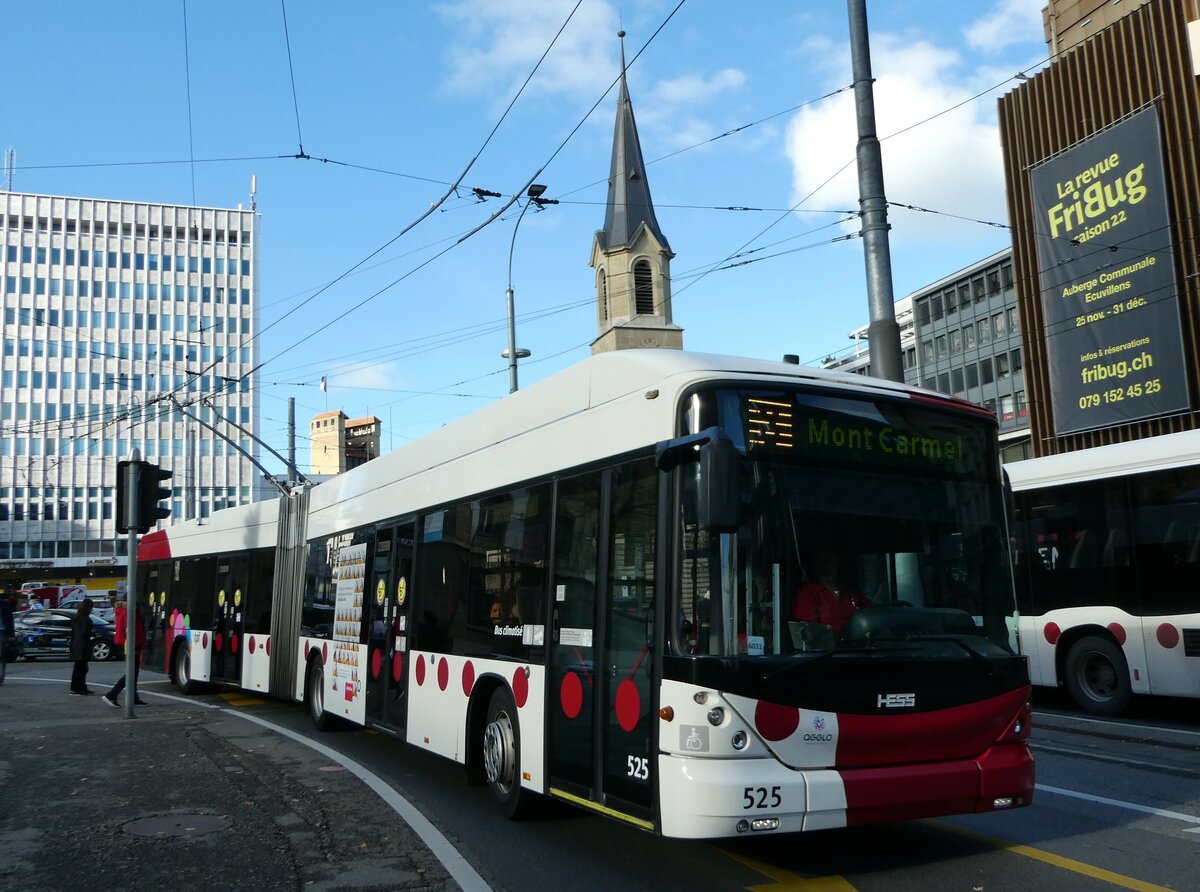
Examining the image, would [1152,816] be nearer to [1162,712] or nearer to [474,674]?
[474,674]

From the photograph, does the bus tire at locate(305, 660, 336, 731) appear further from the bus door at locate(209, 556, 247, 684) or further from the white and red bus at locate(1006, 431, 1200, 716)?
the white and red bus at locate(1006, 431, 1200, 716)

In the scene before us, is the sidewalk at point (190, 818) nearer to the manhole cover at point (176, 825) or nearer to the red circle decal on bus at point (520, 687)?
the manhole cover at point (176, 825)

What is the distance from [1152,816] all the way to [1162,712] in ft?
24.0

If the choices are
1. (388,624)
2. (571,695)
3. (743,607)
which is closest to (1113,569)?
(388,624)

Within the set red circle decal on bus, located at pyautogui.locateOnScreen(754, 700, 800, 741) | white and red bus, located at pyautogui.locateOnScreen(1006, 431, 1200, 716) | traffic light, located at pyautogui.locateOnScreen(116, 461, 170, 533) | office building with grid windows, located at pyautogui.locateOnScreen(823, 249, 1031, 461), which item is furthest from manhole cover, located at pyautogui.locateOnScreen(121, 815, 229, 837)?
office building with grid windows, located at pyautogui.locateOnScreen(823, 249, 1031, 461)

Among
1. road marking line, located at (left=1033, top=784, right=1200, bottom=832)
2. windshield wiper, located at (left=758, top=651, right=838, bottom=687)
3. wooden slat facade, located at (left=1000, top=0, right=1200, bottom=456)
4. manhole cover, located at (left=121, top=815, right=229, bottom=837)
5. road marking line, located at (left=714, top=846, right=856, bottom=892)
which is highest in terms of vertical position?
wooden slat facade, located at (left=1000, top=0, right=1200, bottom=456)

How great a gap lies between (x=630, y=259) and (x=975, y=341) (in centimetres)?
3302

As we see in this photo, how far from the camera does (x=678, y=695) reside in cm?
556

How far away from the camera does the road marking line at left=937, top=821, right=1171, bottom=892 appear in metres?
5.57

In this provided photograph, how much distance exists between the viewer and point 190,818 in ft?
25.2

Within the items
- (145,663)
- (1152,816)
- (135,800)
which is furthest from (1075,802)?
(145,663)

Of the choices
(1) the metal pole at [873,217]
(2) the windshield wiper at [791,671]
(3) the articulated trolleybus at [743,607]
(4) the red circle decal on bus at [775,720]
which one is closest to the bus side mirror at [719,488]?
→ (3) the articulated trolleybus at [743,607]

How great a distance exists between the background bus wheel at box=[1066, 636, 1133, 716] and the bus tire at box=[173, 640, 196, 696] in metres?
13.3

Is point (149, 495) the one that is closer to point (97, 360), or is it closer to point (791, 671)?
point (791, 671)
